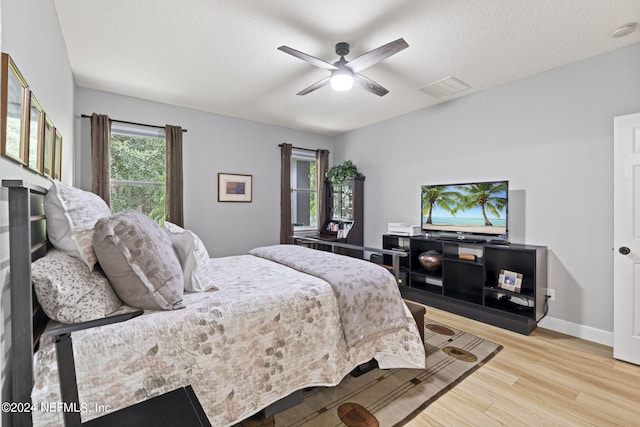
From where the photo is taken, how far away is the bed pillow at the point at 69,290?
3.64 feet

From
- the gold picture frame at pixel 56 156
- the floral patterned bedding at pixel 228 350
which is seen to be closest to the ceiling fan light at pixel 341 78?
the floral patterned bedding at pixel 228 350

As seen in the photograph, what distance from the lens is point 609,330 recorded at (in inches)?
102

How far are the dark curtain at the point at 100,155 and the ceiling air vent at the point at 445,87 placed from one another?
3.72m

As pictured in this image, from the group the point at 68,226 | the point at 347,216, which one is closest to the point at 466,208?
the point at 347,216

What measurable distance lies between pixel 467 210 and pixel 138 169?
4.12 m

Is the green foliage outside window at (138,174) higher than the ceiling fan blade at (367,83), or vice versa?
the ceiling fan blade at (367,83)

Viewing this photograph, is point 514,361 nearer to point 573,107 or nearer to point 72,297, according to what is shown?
point 573,107

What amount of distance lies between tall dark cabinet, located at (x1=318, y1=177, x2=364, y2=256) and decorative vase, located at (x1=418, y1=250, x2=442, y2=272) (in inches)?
53.3

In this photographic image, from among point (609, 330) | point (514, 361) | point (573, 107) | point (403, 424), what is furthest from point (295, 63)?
point (609, 330)

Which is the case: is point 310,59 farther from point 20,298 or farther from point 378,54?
point 20,298

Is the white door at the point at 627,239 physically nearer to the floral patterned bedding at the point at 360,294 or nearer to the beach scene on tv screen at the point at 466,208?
the beach scene on tv screen at the point at 466,208

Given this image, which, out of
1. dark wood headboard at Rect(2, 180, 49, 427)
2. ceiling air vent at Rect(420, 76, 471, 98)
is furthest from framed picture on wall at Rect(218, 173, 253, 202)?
dark wood headboard at Rect(2, 180, 49, 427)

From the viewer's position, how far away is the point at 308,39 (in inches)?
93.2

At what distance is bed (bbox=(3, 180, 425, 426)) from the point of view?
3.21 ft
